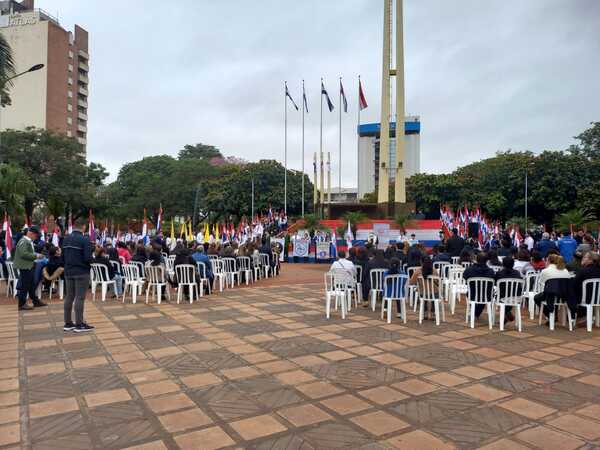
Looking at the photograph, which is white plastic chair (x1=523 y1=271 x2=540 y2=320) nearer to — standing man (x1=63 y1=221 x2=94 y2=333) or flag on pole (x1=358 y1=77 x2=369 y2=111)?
standing man (x1=63 y1=221 x2=94 y2=333)

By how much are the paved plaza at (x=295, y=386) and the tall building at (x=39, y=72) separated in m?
53.3

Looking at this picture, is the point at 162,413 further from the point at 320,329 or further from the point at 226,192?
the point at 226,192

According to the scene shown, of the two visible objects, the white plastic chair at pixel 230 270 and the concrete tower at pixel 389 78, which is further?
the concrete tower at pixel 389 78

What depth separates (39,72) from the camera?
173 ft

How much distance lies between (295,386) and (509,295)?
4.31 meters

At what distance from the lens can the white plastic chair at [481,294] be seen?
7.05 metres

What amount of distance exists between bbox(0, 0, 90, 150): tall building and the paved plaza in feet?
175

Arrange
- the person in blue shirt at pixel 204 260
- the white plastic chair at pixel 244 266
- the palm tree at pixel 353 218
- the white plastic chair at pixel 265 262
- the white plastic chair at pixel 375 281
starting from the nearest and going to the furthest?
1. the white plastic chair at pixel 375 281
2. the person in blue shirt at pixel 204 260
3. the white plastic chair at pixel 244 266
4. the white plastic chair at pixel 265 262
5. the palm tree at pixel 353 218

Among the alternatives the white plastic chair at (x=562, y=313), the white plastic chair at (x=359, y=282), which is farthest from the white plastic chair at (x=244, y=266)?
the white plastic chair at (x=562, y=313)

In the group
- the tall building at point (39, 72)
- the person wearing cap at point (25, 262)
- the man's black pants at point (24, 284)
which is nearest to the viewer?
the person wearing cap at point (25, 262)

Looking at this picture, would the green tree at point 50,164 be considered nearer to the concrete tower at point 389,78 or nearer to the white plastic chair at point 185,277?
the concrete tower at point 389,78

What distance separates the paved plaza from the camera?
10.7ft

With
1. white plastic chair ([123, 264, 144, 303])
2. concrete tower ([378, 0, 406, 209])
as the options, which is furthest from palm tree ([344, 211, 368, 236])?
white plastic chair ([123, 264, 144, 303])

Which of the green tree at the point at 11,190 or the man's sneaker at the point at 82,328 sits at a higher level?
the green tree at the point at 11,190
